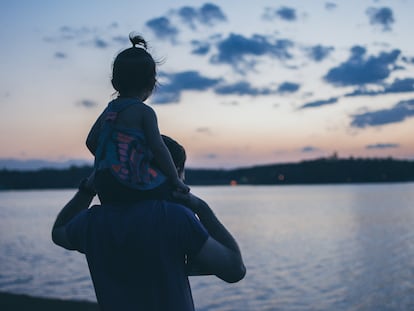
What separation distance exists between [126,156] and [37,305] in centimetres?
1221

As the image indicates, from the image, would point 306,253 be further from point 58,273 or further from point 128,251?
point 128,251

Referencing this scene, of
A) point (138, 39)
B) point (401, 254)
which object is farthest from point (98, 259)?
point (401, 254)

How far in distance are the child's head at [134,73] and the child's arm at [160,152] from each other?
0.50ft

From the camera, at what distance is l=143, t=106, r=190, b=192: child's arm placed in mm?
1641

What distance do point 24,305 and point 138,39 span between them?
39.4 feet

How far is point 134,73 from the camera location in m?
1.75

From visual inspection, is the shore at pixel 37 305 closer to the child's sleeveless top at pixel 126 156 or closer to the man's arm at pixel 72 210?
the man's arm at pixel 72 210

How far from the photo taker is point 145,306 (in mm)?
1598

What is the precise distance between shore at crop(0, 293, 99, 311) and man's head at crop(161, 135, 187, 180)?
11016mm

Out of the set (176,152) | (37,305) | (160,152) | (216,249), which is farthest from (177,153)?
(37,305)

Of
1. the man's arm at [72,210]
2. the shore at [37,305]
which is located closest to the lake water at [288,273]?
the shore at [37,305]

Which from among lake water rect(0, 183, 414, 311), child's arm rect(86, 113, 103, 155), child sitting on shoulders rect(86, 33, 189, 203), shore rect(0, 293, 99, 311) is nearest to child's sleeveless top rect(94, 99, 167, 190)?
child sitting on shoulders rect(86, 33, 189, 203)

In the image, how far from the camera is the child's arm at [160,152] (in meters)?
1.64

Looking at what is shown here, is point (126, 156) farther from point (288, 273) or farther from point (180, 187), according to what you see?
point (288, 273)
